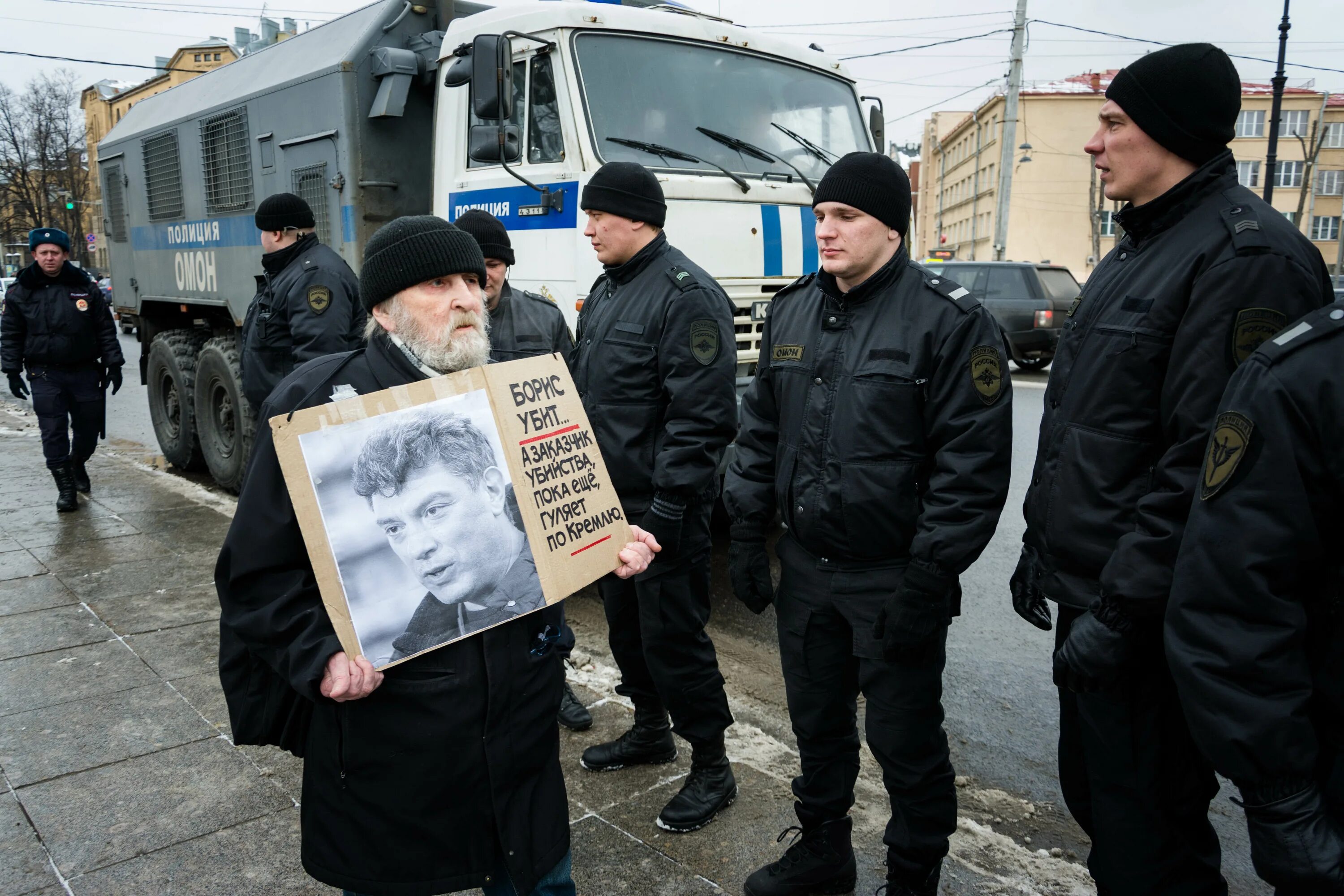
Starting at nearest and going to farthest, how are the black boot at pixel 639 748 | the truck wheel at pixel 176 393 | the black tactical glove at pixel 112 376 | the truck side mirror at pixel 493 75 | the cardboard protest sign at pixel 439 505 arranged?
the cardboard protest sign at pixel 439 505 < the black boot at pixel 639 748 < the truck side mirror at pixel 493 75 < the black tactical glove at pixel 112 376 < the truck wheel at pixel 176 393

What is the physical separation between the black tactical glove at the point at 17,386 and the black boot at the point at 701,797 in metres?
6.68

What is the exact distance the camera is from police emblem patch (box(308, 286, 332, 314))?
4609 mm

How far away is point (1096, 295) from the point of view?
7.51ft

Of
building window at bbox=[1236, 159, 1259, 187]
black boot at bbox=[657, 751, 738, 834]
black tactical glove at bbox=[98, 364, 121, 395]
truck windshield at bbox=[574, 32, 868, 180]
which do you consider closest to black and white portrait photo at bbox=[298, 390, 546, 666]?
black boot at bbox=[657, 751, 738, 834]

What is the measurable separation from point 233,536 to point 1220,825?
305cm

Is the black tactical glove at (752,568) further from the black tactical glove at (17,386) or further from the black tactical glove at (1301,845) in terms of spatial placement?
the black tactical glove at (17,386)

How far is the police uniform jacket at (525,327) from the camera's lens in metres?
3.76

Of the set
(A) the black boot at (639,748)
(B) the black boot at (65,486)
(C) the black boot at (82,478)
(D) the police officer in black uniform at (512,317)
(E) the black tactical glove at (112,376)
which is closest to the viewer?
(A) the black boot at (639,748)

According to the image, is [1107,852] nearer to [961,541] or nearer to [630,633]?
[961,541]

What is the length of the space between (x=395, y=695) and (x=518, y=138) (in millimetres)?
3735

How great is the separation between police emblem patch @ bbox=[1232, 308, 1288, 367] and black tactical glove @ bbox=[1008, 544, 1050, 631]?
0.72 m

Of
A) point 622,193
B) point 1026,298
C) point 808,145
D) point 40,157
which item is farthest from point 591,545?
point 40,157

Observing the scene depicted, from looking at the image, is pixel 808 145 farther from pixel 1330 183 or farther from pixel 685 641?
pixel 1330 183

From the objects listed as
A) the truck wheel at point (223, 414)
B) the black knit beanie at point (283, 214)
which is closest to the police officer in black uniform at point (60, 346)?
the truck wheel at point (223, 414)
